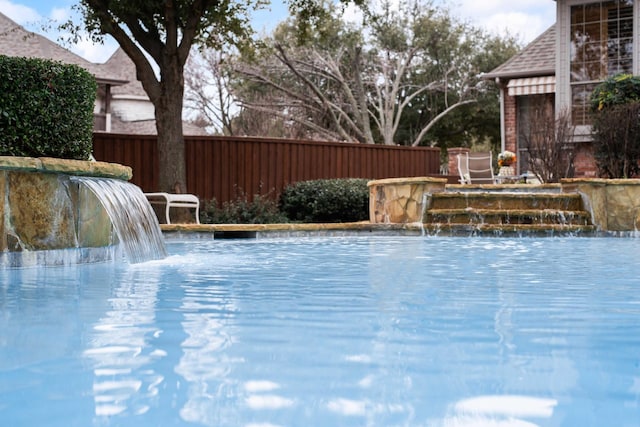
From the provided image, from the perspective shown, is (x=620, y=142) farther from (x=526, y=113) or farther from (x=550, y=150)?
(x=526, y=113)

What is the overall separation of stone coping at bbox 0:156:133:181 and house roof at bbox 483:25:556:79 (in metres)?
14.5

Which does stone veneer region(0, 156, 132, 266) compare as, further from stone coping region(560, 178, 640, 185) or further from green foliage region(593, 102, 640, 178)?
green foliage region(593, 102, 640, 178)

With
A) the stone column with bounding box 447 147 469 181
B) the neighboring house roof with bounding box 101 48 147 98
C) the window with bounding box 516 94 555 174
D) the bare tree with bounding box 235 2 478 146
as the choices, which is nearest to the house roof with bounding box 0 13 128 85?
the bare tree with bounding box 235 2 478 146

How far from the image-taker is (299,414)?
208 centimetres

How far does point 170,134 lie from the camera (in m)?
12.8

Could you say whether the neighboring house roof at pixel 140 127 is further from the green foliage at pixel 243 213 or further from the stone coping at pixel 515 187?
the stone coping at pixel 515 187

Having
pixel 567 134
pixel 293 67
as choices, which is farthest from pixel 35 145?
pixel 293 67

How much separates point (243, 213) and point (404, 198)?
3441 millimetres

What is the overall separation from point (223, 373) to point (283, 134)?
27.0 m

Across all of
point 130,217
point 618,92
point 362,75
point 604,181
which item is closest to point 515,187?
point 604,181

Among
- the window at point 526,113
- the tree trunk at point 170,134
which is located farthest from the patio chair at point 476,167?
the tree trunk at point 170,134

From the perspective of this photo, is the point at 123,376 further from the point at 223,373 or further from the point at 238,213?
the point at 238,213

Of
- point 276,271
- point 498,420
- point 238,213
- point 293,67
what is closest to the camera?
point 498,420

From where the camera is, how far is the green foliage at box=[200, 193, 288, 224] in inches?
529
